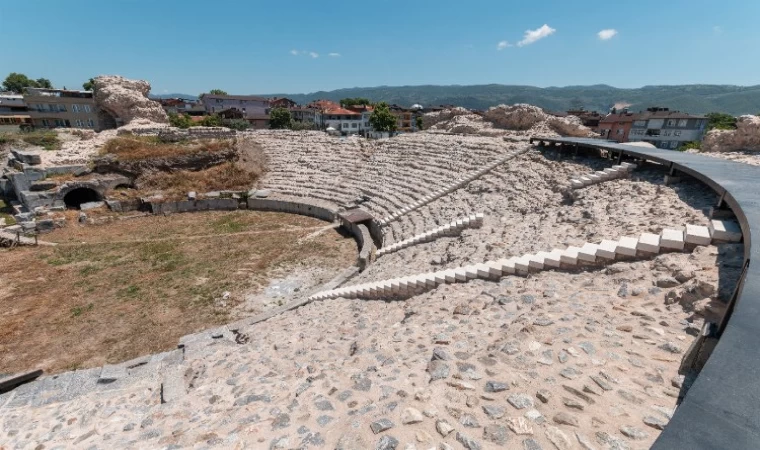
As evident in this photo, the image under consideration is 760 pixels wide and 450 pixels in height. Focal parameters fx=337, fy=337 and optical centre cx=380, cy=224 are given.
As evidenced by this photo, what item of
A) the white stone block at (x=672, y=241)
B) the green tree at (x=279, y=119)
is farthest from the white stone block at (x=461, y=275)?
the green tree at (x=279, y=119)

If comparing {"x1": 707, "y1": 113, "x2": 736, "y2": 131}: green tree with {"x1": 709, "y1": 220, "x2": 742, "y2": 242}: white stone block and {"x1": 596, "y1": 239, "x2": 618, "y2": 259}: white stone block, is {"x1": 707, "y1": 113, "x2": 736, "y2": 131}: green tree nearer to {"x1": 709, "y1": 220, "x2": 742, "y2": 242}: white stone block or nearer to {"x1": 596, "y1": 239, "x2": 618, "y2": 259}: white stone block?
{"x1": 709, "y1": 220, "x2": 742, "y2": 242}: white stone block

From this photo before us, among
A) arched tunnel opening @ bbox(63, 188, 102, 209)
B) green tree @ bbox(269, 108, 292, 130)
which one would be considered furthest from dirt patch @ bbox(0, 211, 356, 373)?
green tree @ bbox(269, 108, 292, 130)

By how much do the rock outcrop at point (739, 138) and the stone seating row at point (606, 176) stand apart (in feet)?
25.8

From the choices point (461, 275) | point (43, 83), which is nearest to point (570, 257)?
point (461, 275)

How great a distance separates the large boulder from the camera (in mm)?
34688

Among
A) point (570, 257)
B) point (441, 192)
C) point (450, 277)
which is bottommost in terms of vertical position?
point (450, 277)

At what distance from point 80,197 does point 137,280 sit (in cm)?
1605

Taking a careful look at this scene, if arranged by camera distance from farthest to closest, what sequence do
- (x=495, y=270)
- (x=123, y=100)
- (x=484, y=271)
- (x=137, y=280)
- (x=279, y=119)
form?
(x=279, y=119) < (x=123, y=100) < (x=137, y=280) < (x=484, y=271) < (x=495, y=270)

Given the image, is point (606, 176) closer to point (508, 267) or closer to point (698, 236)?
point (698, 236)

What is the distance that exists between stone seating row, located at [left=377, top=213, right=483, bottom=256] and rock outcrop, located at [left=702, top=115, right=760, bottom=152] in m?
13.8

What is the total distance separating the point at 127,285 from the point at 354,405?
13.9 meters

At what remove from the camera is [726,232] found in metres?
6.38

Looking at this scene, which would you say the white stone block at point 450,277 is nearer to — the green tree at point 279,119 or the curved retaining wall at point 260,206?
the curved retaining wall at point 260,206

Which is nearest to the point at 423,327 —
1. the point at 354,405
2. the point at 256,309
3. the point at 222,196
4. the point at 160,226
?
the point at 354,405
